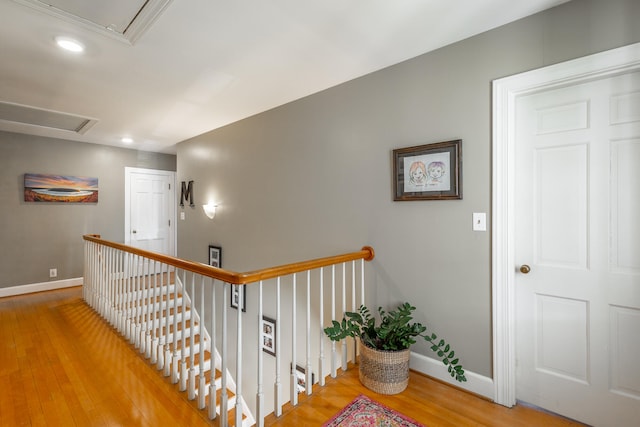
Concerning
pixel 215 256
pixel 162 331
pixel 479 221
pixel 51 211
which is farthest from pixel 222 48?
pixel 51 211

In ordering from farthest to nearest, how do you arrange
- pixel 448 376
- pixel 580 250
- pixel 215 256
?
pixel 215 256 < pixel 448 376 < pixel 580 250

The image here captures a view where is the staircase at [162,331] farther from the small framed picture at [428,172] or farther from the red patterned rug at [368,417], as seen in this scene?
the small framed picture at [428,172]

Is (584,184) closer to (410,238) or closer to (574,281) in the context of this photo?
(574,281)

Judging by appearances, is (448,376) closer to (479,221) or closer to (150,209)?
(479,221)

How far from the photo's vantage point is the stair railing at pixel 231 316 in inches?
66.1

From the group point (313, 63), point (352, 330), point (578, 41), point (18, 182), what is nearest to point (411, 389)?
point (352, 330)

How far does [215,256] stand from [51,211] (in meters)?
2.75

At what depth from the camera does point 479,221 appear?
1938 mm

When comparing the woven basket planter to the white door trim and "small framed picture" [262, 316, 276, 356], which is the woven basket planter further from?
"small framed picture" [262, 316, 276, 356]

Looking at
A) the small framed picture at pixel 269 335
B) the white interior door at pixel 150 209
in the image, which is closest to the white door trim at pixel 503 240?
the small framed picture at pixel 269 335

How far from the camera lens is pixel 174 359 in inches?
88.0

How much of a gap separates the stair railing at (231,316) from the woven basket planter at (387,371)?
277 mm

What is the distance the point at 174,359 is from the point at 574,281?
2.67 metres

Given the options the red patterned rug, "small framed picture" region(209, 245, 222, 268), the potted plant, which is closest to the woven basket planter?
the potted plant
